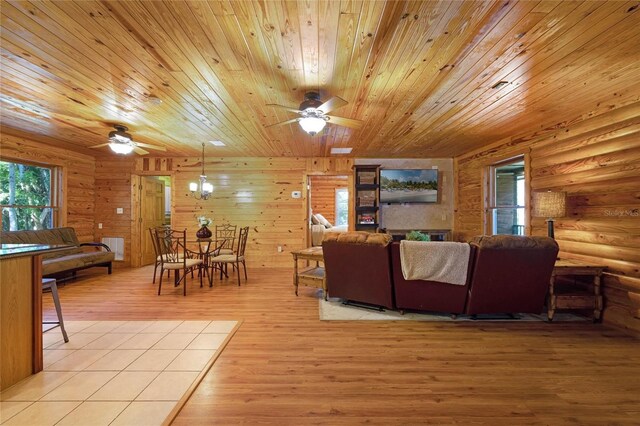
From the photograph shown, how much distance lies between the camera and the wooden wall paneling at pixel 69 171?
4551mm

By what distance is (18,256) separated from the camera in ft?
6.38

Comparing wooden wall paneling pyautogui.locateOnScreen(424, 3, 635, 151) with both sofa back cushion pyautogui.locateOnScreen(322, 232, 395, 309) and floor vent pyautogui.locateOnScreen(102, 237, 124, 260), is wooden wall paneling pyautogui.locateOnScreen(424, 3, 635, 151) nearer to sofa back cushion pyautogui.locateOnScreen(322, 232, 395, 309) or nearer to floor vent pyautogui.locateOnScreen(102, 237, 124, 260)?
sofa back cushion pyautogui.locateOnScreen(322, 232, 395, 309)

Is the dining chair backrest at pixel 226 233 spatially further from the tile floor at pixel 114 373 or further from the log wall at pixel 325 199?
the log wall at pixel 325 199

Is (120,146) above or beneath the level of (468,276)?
above

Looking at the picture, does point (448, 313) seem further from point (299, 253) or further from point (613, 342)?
point (299, 253)

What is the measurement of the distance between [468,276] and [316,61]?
257cm

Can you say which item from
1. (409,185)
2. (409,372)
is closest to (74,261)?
(409,372)

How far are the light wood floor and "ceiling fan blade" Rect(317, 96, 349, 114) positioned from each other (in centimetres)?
221

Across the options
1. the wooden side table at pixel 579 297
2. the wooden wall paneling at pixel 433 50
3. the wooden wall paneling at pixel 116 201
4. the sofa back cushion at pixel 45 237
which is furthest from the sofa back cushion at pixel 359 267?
Answer: the wooden wall paneling at pixel 116 201

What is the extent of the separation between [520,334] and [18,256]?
4.26m

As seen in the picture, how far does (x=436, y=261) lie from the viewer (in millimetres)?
2932

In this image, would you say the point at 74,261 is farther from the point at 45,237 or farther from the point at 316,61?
the point at 316,61

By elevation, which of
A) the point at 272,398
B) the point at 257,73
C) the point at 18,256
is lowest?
the point at 272,398

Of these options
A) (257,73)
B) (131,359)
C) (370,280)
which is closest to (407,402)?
(370,280)
